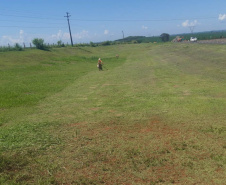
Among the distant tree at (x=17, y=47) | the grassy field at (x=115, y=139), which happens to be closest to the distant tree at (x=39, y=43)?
the distant tree at (x=17, y=47)

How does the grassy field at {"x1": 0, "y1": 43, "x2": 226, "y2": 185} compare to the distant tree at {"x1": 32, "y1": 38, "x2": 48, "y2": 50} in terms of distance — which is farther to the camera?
the distant tree at {"x1": 32, "y1": 38, "x2": 48, "y2": 50}

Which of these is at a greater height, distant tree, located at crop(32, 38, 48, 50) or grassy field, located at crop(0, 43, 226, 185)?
distant tree, located at crop(32, 38, 48, 50)

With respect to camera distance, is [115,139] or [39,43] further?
[39,43]

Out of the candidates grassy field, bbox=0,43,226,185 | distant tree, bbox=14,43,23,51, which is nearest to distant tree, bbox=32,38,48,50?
distant tree, bbox=14,43,23,51

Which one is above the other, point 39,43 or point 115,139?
point 39,43

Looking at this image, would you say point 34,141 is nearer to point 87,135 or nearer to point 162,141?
point 87,135

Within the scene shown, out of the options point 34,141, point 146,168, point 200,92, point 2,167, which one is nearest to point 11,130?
point 34,141

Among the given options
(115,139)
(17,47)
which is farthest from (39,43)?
(115,139)

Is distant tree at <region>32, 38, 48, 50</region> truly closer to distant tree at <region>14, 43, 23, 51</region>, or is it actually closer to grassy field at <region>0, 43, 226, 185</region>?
distant tree at <region>14, 43, 23, 51</region>

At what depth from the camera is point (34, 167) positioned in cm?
539

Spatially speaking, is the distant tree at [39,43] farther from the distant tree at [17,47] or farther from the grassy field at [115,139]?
the grassy field at [115,139]

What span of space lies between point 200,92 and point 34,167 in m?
9.63

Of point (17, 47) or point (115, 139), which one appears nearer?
point (115, 139)

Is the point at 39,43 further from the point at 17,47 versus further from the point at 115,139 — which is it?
the point at 115,139
